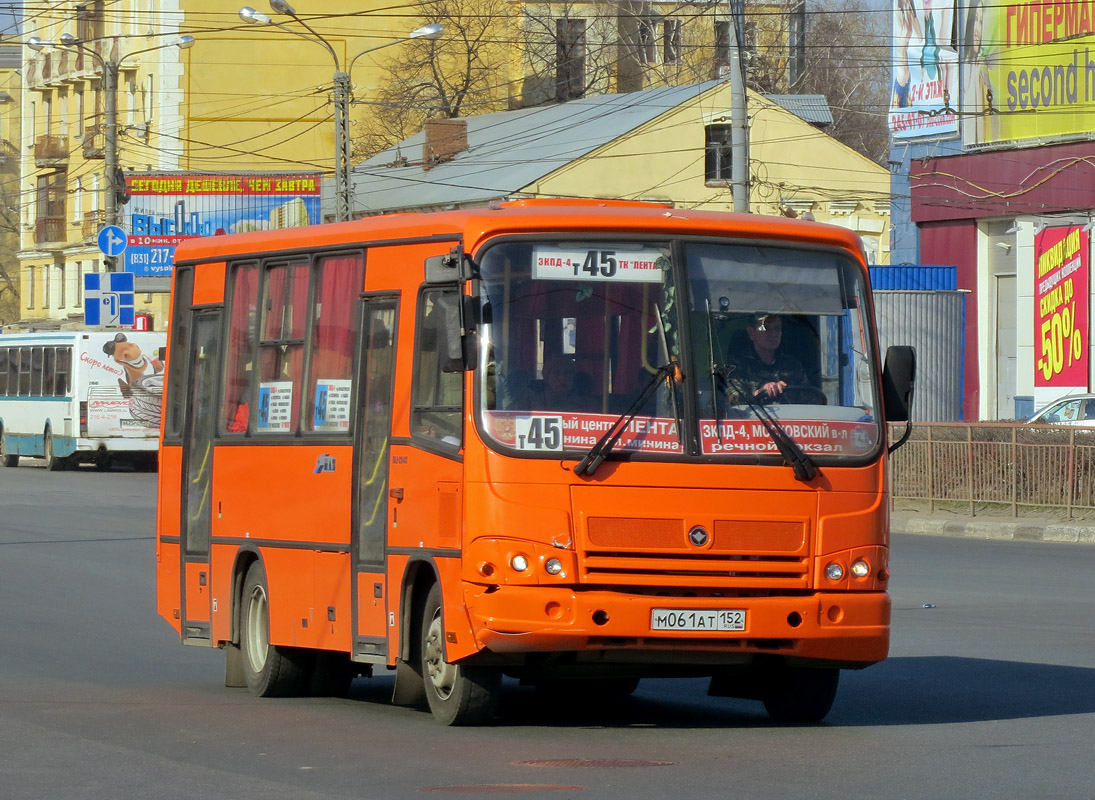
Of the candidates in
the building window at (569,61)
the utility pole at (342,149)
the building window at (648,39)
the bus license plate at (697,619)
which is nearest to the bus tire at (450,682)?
the bus license plate at (697,619)

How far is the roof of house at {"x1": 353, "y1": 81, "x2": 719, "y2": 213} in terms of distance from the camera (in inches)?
2164

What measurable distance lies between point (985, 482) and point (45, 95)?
59.5 meters

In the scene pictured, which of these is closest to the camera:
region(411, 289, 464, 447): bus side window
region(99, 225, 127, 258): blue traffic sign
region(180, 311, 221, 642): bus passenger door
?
region(411, 289, 464, 447): bus side window

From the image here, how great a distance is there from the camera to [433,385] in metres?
9.62

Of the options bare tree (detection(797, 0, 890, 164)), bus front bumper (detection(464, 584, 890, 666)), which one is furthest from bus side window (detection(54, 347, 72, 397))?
bare tree (detection(797, 0, 890, 164))

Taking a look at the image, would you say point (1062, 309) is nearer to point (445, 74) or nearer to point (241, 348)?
point (241, 348)

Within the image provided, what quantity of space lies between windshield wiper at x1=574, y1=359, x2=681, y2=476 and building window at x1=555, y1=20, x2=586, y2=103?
67.7 m

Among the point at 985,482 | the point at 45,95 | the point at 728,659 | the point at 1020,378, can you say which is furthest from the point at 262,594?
the point at 45,95

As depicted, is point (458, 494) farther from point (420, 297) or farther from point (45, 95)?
point (45, 95)

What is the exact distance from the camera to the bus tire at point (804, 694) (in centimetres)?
1004

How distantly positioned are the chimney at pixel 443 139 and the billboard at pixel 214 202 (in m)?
7.34

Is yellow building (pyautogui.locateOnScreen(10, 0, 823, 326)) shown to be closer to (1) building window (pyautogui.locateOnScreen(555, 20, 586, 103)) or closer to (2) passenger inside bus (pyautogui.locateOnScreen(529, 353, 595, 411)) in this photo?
(1) building window (pyautogui.locateOnScreen(555, 20, 586, 103))

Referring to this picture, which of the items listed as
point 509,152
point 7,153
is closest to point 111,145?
point 509,152

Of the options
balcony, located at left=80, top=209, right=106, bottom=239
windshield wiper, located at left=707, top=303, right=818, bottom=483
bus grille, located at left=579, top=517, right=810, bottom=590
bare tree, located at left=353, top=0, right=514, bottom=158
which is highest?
bare tree, located at left=353, top=0, right=514, bottom=158
